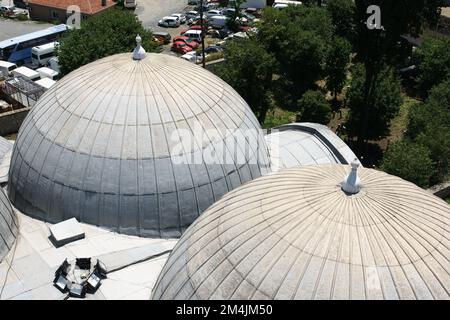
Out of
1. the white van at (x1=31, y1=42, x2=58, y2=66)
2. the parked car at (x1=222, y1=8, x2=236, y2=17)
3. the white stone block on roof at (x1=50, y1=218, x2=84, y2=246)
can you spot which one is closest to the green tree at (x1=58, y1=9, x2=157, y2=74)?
the white van at (x1=31, y1=42, x2=58, y2=66)

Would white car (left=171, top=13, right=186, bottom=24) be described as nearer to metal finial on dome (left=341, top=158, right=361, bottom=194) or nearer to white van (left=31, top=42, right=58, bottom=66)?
white van (left=31, top=42, right=58, bottom=66)

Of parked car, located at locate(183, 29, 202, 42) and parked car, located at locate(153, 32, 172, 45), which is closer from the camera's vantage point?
parked car, located at locate(183, 29, 202, 42)

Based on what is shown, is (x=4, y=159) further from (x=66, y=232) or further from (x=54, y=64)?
(x=54, y=64)

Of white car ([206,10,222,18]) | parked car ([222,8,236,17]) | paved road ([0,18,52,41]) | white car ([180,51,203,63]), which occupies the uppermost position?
parked car ([222,8,236,17])

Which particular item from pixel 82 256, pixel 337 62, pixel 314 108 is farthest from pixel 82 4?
pixel 82 256

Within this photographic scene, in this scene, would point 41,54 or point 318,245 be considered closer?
point 318,245

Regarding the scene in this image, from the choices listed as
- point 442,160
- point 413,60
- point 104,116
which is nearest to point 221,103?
point 104,116
